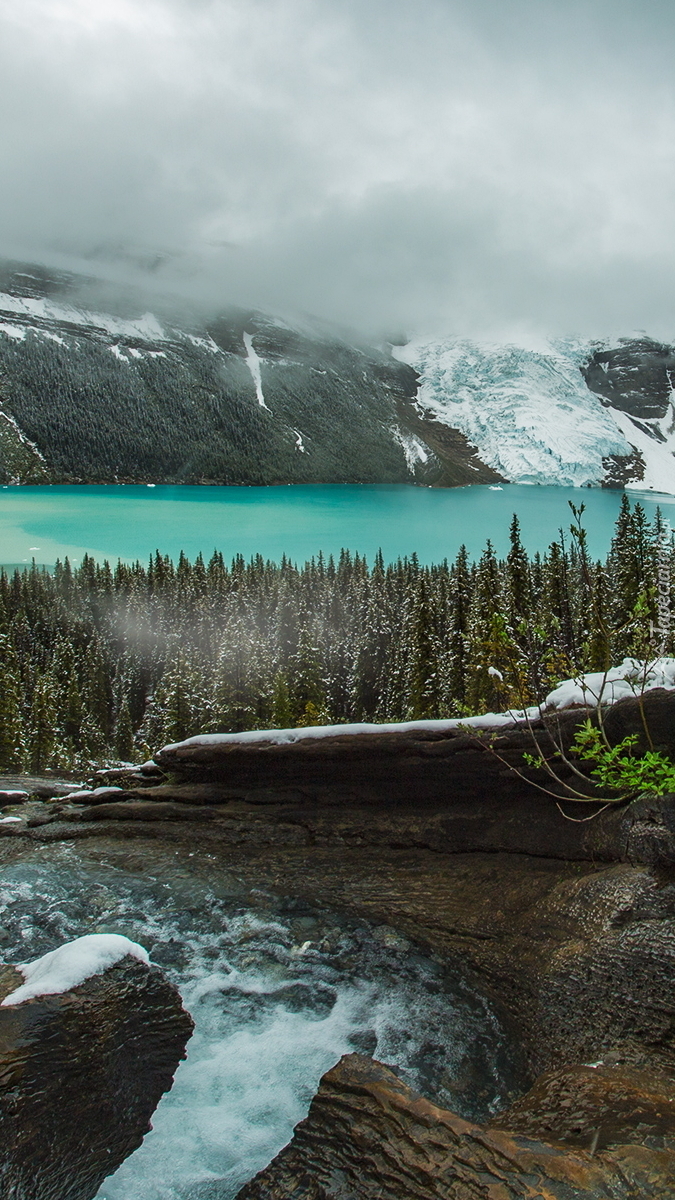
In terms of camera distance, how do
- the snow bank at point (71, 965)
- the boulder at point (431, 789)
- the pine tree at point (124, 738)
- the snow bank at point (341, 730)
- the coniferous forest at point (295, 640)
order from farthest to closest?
the pine tree at point (124, 738) → the coniferous forest at point (295, 640) → the snow bank at point (341, 730) → the boulder at point (431, 789) → the snow bank at point (71, 965)

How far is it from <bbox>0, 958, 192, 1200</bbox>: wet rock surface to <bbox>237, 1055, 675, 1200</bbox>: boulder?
2543 mm

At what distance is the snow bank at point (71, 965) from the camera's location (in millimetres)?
8969

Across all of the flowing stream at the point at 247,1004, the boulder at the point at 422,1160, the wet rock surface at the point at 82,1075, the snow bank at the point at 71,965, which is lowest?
the flowing stream at the point at 247,1004

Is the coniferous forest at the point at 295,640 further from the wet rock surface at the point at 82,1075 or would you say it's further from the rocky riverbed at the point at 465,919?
the wet rock surface at the point at 82,1075

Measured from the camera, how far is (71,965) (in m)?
9.44

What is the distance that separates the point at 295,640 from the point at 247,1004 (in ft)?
215

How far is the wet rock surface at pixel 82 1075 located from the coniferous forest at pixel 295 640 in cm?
748

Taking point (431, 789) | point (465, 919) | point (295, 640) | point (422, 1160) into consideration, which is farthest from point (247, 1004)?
point (295, 640)

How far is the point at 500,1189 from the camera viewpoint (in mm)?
5051

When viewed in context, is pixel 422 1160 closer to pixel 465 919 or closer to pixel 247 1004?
pixel 247 1004

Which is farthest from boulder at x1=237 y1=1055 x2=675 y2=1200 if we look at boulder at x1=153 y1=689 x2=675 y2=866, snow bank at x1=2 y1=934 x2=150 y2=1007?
boulder at x1=153 y1=689 x2=675 y2=866

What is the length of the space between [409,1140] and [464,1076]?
4.12 metres

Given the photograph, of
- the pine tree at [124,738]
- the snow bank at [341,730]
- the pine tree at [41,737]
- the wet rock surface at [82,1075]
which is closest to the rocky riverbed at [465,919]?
the snow bank at [341,730]

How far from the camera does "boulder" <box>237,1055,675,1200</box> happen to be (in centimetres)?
510
